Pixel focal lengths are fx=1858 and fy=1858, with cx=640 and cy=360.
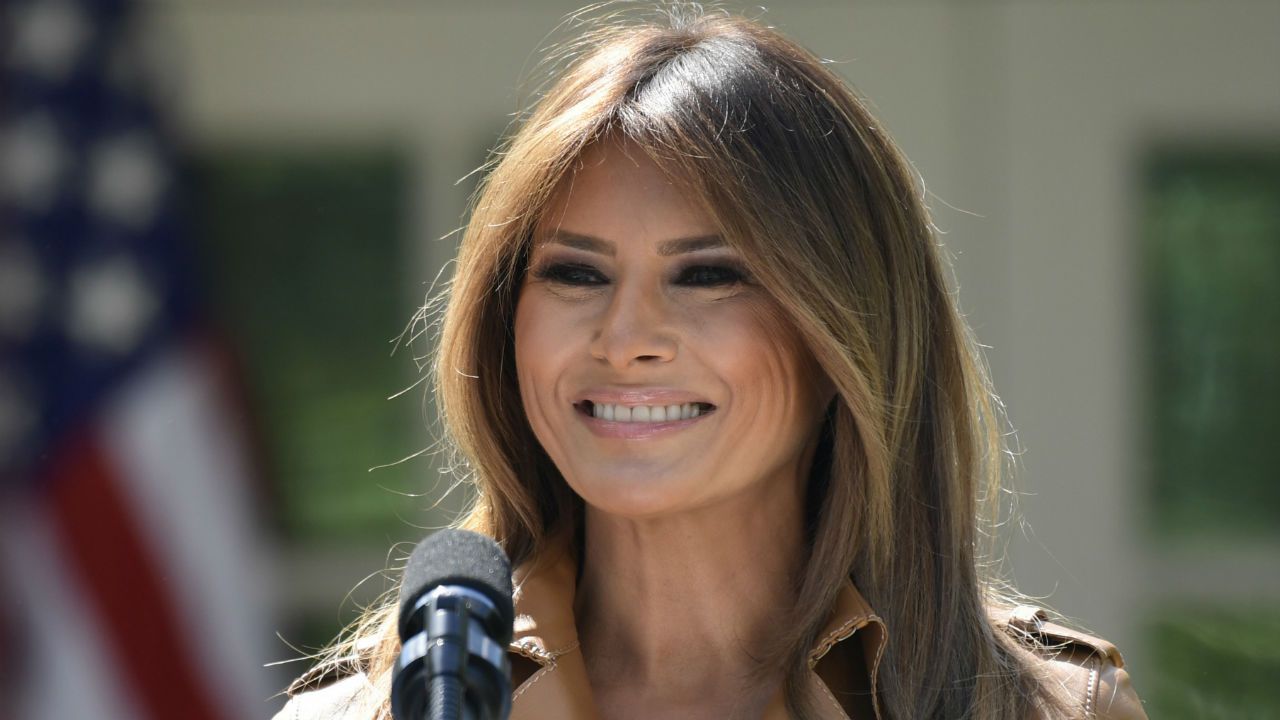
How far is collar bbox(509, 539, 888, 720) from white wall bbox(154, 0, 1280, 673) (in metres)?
2.97

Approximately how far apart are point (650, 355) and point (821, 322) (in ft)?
0.76

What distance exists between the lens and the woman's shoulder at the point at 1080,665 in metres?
2.59

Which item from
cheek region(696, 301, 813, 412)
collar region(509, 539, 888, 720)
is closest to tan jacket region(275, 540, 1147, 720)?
collar region(509, 539, 888, 720)

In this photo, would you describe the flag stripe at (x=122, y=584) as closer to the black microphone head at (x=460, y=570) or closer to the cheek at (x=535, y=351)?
the cheek at (x=535, y=351)

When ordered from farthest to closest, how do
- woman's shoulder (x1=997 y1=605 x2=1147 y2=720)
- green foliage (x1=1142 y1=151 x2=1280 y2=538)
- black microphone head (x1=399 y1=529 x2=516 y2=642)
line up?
green foliage (x1=1142 y1=151 x2=1280 y2=538)
woman's shoulder (x1=997 y1=605 x2=1147 y2=720)
black microphone head (x1=399 y1=529 x2=516 y2=642)

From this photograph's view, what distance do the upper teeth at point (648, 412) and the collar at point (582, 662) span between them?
0.93 feet

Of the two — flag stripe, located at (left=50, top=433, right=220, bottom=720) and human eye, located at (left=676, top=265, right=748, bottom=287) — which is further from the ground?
human eye, located at (left=676, top=265, right=748, bottom=287)

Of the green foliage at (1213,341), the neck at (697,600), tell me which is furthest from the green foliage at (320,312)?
the neck at (697,600)

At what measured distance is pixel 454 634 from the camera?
1664 mm

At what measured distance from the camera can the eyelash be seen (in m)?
2.52

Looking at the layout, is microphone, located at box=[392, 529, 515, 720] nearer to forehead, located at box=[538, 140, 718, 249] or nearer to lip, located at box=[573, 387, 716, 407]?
lip, located at box=[573, 387, 716, 407]

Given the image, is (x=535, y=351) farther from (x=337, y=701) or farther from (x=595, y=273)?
(x=337, y=701)

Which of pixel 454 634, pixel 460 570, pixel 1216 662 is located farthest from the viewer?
pixel 1216 662

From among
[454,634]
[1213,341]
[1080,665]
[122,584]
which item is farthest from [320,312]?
[454,634]
